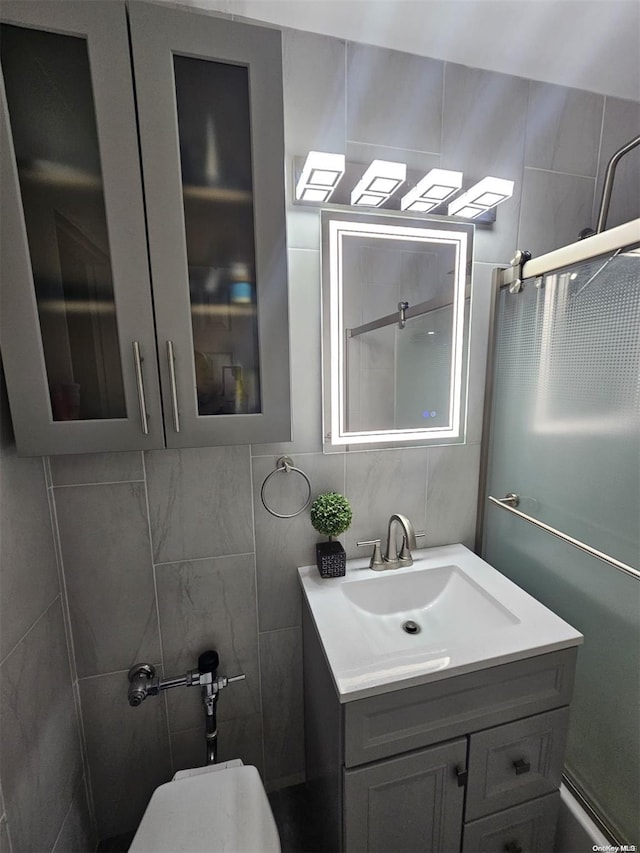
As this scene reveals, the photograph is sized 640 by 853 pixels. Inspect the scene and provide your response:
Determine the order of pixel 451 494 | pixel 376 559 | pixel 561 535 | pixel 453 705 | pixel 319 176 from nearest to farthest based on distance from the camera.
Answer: pixel 453 705
pixel 319 176
pixel 561 535
pixel 376 559
pixel 451 494

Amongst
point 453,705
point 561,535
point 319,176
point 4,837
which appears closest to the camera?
point 4,837

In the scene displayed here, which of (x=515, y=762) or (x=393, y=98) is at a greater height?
(x=393, y=98)

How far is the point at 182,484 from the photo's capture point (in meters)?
1.04

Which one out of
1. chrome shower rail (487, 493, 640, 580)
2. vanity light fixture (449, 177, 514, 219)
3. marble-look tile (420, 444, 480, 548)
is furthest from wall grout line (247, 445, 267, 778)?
vanity light fixture (449, 177, 514, 219)

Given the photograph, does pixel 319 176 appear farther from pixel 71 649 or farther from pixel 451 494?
pixel 71 649

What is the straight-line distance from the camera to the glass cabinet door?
0.65 meters

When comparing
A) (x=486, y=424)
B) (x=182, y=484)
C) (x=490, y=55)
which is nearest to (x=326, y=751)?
(x=182, y=484)

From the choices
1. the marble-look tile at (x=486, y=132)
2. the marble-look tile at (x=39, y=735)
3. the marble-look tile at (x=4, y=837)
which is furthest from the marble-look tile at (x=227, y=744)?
the marble-look tile at (x=486, y=132)

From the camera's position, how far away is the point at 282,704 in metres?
1.23

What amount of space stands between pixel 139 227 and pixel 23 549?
2.54ft

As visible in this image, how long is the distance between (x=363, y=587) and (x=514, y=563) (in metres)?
0.56

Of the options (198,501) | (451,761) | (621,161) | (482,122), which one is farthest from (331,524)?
(621,161)

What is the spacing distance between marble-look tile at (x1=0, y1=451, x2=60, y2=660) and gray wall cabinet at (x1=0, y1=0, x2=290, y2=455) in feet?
0.52

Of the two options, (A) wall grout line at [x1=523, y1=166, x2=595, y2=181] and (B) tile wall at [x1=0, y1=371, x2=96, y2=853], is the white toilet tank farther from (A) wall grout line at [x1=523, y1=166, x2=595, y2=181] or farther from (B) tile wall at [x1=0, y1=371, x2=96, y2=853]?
(A) wall grout line at [x1=523, y1=166, x2=595, y2=181]
